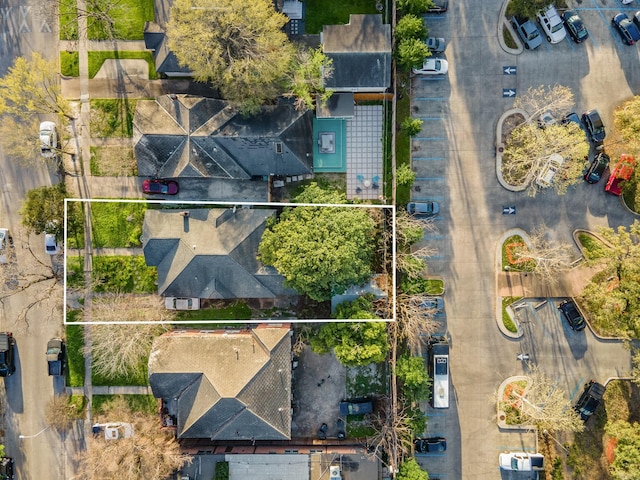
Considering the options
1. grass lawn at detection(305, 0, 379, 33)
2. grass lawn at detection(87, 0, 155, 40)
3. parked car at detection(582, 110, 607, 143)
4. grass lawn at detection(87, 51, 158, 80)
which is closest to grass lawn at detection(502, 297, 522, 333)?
parked car at detection(582, 110, 607, 143)

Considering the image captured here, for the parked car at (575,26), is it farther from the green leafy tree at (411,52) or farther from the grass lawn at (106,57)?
the grass lawn at (106,57)

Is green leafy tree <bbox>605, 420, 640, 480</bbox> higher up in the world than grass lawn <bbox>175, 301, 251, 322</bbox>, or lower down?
lower down

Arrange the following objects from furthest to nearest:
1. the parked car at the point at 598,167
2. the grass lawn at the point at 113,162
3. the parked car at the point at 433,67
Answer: the grass lawn at the point at 113,162
the parked car at the point at 598,167
the parked car at the point at 433,67

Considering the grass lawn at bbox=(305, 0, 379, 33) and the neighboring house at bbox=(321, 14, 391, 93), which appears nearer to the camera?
the neighboring house at bbox=(321, 14, 391, 93)

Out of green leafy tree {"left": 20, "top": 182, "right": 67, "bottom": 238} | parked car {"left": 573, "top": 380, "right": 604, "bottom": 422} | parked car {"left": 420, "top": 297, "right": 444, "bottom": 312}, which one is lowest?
parked car {"left": 573, "top": 380, "right": 604, "bottom": 422}

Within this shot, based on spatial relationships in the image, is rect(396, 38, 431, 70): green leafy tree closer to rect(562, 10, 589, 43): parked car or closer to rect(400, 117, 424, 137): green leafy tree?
rect(400, 117, 424, 137): green leafy tree

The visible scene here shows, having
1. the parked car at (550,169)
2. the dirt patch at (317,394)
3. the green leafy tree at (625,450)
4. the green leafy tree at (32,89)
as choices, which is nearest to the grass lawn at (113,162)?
the green leafy tree at (32,89)

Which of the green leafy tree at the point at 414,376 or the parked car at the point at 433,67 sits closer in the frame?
the green leafy tree at the point at 414,376
